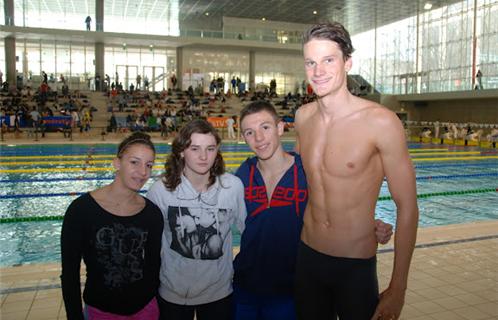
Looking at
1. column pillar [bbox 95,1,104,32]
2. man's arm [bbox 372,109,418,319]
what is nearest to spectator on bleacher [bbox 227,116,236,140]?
column pillar [bbox 95,1,104,32]

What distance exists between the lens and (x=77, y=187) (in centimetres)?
879

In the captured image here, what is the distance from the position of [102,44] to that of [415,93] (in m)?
20.4

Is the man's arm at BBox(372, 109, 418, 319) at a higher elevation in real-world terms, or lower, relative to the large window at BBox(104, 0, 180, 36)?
lower

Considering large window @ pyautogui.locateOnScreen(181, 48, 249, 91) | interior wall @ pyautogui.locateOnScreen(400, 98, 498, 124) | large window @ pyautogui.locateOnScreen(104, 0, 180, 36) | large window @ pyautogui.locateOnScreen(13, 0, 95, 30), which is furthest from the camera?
large window @ pyautogui.locateOnScreen(181, 48, 249, 91)

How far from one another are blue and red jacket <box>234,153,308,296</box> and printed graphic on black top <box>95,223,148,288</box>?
1.71 ft

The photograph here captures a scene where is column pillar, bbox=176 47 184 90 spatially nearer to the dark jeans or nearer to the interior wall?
the interior wall

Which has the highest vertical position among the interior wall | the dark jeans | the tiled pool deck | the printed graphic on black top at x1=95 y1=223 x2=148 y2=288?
the interior wall

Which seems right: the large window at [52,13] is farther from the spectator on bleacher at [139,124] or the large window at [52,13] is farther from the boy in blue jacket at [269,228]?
the boy in blue jacket at [269,228]

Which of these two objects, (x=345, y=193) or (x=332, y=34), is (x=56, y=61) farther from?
(x=345, y=193)

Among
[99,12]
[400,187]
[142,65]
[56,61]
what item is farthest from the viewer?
[142,65]

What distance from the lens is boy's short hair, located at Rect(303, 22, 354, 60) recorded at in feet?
5.89

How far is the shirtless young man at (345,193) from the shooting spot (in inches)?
67.6

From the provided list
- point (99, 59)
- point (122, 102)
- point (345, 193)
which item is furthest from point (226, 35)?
point (345, 193)

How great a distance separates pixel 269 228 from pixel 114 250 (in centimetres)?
73
